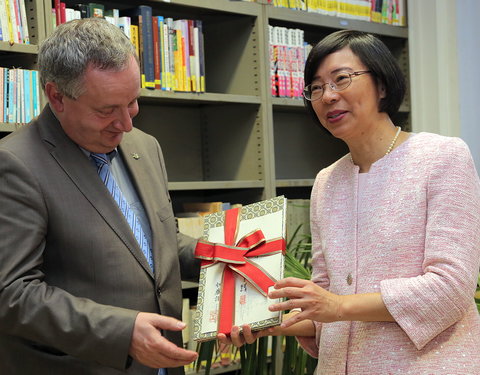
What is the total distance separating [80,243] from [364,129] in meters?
0.77

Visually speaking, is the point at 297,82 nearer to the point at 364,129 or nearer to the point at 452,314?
the point at 364,129

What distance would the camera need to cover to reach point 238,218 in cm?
195

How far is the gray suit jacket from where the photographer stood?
164 centimetres

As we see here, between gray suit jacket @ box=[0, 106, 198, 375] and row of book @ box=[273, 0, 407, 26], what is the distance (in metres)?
2.28

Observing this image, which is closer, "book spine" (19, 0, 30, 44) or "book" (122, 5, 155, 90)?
"book spine" (19, 0, 30, 44)

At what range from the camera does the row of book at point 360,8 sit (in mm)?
3938

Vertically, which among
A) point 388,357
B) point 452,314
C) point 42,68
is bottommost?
point 388,357

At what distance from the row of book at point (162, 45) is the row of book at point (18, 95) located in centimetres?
41

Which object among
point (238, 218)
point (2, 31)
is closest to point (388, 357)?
point (238, 218)

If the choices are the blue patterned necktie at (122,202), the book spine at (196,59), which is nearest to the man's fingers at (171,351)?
the blue patterned necktie at (122,202)

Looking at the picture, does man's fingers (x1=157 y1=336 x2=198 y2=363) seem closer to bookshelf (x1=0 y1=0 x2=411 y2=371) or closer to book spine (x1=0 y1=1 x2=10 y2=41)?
book spine (x1=0 y1=1 x2=10 y2=41)

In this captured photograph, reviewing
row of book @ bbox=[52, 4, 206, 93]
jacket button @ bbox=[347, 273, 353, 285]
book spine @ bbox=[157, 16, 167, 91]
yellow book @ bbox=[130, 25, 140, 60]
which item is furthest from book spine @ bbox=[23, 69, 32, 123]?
jacket button @ bbox=[347, 273, 353, 285]

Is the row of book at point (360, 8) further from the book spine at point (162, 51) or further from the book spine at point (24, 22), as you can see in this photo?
the book spine at point (24, 22)

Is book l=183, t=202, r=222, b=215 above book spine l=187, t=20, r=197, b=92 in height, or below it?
below
